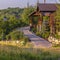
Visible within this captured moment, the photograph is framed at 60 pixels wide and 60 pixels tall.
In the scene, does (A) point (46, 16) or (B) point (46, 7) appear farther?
(A) point (46, 16)

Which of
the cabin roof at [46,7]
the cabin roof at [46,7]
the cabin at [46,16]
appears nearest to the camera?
the cabin at [46,16]

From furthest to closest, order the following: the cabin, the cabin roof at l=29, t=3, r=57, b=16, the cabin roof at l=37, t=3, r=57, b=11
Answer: the cabin roof at l=37, t=3, r=57, b=11 → the cabin roof at l=29, t=3, r=57, b=16 → the cabin

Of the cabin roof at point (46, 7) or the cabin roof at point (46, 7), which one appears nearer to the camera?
the cabin roof at point (46, 7)

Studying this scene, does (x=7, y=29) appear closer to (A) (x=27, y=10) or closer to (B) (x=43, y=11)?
(B) (x=43, y=11)

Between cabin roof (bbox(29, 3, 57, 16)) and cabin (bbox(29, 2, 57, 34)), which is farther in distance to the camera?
cabin roof (bbox(29, 3, 57, 16))

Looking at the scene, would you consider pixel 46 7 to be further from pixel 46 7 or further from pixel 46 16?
pixel 46 16

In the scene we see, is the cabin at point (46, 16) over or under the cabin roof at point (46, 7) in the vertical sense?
under

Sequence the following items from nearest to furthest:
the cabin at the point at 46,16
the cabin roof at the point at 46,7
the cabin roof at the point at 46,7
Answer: the cabin at the point at 46,16
the cabin roof at the point at 46,7
the cabin roof at the point at 46,7

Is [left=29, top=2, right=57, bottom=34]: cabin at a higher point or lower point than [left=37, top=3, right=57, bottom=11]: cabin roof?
lower

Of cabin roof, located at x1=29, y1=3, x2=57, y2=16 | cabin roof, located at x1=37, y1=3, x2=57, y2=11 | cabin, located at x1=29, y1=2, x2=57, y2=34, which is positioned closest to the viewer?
cabin, located at x1=29, y1=2, x2=57, y2=34

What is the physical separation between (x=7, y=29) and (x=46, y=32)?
20.0 ft

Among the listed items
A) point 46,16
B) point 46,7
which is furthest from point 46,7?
point 46,16

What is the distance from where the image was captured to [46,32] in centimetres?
4512

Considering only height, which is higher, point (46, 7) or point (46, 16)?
point (46, 7)
